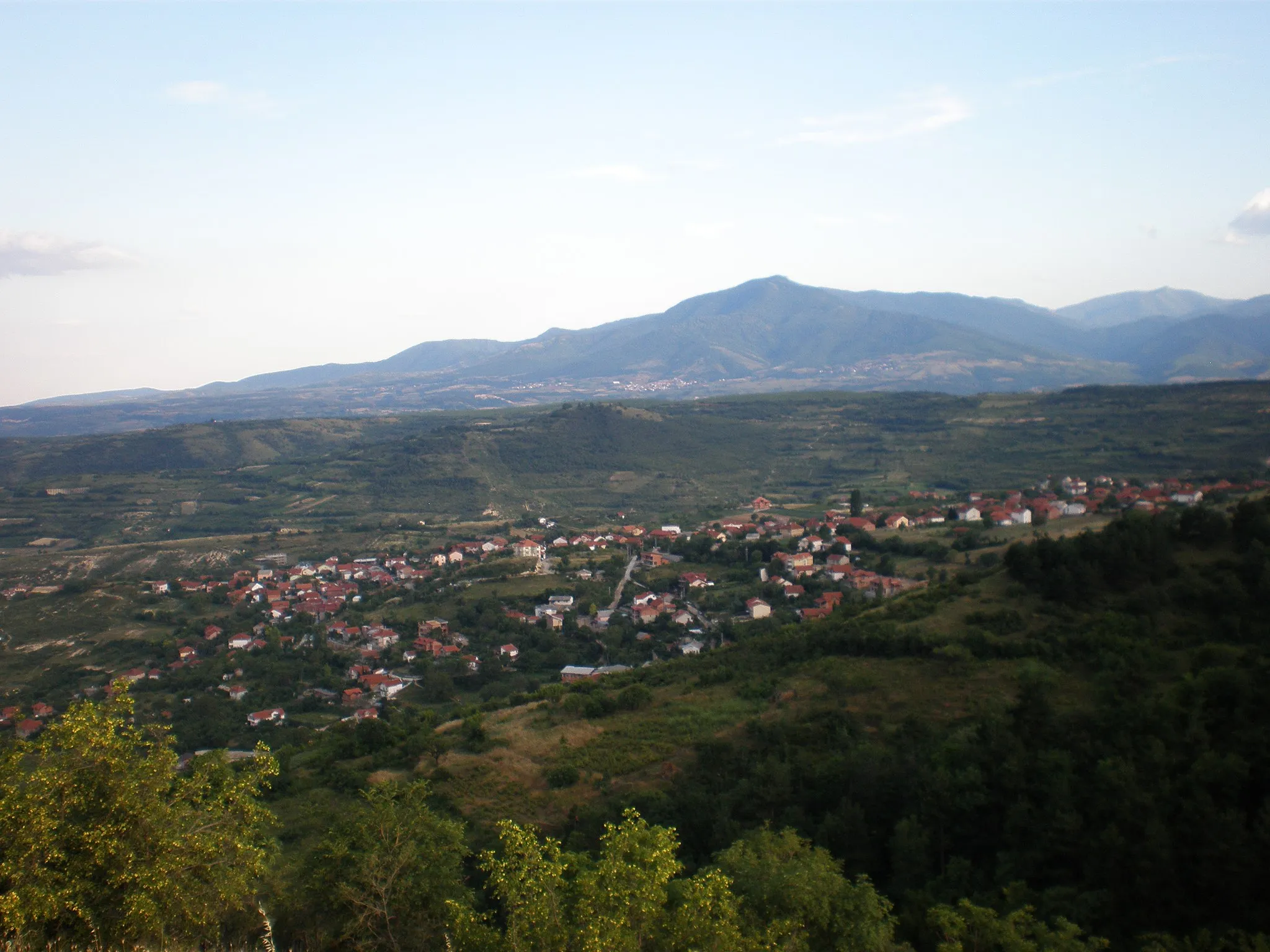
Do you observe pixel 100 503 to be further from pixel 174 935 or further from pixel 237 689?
pixel 174 935

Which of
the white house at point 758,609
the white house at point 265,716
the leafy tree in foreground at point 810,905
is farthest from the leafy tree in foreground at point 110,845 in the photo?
the white house at point 758,609

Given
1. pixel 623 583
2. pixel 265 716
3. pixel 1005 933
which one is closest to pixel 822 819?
pixel 1005 933

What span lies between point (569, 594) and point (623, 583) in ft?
13.0

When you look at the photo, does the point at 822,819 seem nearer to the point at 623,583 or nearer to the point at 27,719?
the point at 27,719

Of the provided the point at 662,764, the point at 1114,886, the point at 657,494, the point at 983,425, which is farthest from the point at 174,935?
the point at 983,425

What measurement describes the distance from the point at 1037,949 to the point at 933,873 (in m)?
3.66

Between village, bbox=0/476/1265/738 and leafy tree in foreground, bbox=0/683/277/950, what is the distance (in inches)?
797

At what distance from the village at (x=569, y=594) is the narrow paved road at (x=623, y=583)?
0.16 metres

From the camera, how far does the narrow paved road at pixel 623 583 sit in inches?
1694

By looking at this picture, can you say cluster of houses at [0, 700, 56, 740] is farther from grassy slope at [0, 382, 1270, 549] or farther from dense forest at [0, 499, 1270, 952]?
grassy slope at [0, 382, 1270, 549]

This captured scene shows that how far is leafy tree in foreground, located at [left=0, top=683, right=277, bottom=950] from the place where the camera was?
23.1ft

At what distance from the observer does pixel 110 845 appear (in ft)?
24.2

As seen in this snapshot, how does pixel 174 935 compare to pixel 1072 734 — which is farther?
pixel 1072 734

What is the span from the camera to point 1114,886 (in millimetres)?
10570
